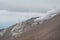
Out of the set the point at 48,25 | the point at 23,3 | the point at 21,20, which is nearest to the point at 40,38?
the point at 48,25

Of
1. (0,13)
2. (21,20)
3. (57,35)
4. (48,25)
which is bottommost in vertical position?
(57,35)

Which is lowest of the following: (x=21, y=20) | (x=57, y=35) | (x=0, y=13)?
(x=57, y=35)

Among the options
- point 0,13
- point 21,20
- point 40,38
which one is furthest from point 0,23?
point 40,38

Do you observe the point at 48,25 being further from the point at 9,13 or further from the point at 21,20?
the point at 9,13

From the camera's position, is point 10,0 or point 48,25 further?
point 10,0

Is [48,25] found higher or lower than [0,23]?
lower

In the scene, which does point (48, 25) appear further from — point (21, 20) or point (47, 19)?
point (21, 20)
